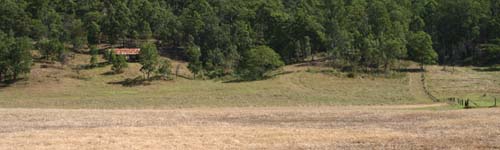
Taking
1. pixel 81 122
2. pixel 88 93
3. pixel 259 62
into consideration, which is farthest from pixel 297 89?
pixel 81 122

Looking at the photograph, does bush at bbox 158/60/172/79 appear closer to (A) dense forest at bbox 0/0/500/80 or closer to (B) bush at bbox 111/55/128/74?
(A) dense forest at bbox 0/0/500/80

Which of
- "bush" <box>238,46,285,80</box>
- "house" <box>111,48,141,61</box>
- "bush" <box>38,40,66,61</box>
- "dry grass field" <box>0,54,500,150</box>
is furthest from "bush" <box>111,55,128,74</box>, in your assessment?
"bush" <box>238,46,285,80</box>

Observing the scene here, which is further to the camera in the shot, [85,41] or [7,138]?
[85,41]

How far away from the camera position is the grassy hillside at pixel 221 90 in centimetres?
7144

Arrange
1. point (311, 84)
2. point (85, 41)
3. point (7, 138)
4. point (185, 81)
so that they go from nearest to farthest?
point (7, 138) < point (311, 84) < point (185, 81) < point (85, 41)

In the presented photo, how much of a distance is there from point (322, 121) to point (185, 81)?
5191 centimetres

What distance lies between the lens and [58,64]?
9981cm

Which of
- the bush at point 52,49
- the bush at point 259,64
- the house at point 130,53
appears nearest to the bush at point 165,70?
the bush at point 259,64

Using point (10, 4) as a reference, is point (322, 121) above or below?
below

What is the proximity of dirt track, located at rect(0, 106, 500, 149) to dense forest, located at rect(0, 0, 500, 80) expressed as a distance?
52278mm

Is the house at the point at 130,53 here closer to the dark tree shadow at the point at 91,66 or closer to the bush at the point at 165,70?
the dark tree shadow at the point at 91,66

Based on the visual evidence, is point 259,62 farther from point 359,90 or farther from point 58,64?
point 58,64

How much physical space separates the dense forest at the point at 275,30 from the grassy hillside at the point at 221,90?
7627 mm

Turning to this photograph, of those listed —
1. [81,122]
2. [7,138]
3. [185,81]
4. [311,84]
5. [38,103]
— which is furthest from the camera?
[185,81]
